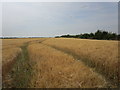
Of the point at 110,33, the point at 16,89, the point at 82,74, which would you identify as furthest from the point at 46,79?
the point at 110,33

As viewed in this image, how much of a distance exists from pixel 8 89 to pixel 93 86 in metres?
3.70

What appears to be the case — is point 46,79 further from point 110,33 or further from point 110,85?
point 110,33

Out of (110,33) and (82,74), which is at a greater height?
(110,33)

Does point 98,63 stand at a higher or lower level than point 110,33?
lower

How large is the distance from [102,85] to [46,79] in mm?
2555

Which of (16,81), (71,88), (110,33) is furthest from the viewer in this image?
(110,33)

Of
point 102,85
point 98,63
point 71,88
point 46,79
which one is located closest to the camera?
point 71,88

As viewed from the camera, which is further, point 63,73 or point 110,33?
point 110,33

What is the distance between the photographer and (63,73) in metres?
7.88

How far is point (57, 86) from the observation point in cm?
605

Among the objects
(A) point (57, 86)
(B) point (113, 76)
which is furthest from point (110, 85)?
(A) point (57, 86)

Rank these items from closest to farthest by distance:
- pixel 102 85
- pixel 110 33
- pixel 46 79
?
pixel 102 85 → pixel 46 79 → pixel 110 33

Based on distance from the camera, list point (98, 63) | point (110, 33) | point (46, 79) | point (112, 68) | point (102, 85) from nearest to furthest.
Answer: point (102, 85)
point (46, 79)
point (112, 68)
point (98, 63)
point (110, 33)

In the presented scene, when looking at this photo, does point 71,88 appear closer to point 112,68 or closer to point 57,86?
point 57,86
